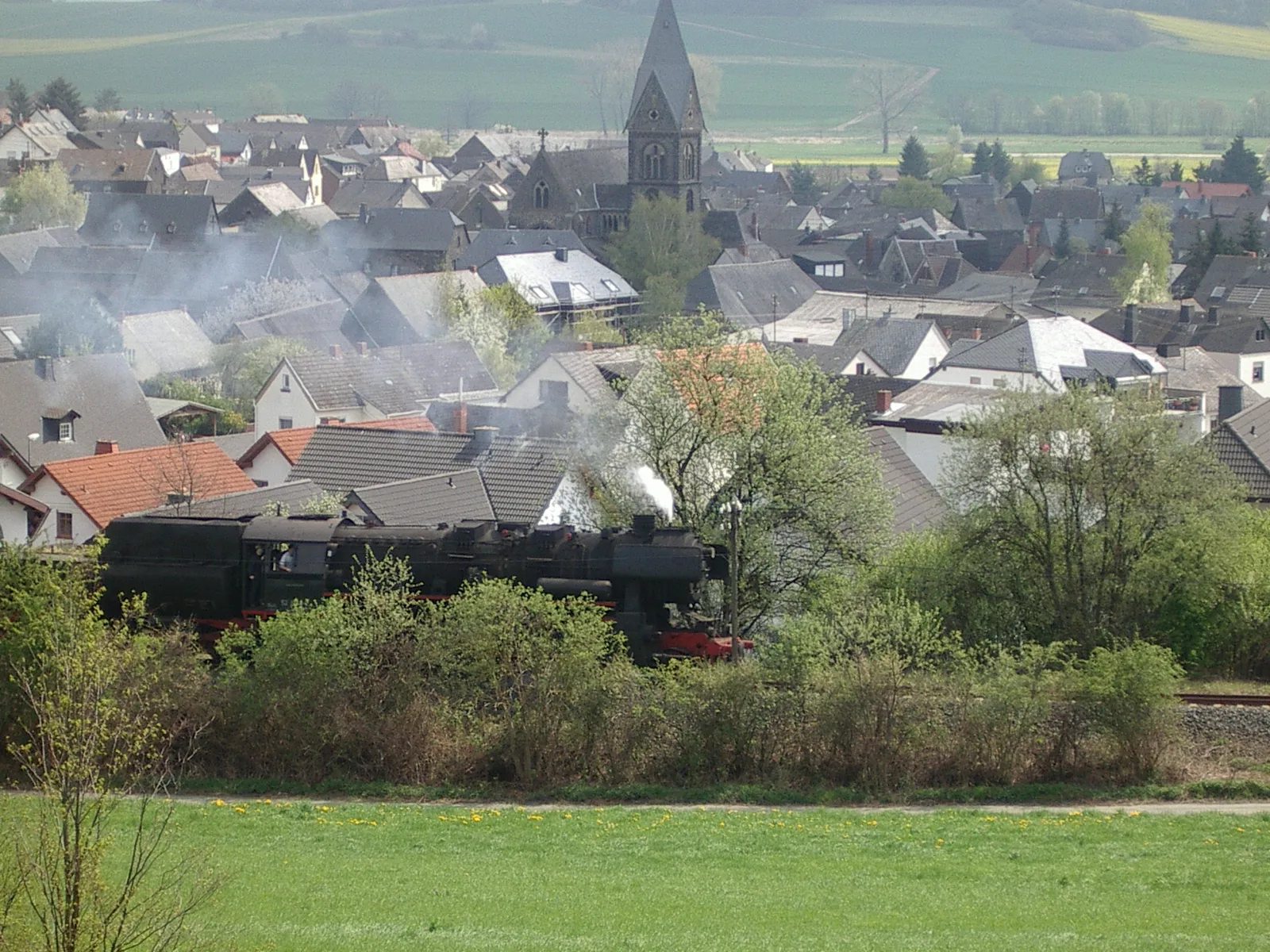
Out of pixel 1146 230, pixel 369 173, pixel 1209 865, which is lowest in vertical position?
pixel 1209 865

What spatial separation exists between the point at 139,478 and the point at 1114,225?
101937 mm

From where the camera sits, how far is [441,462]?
34.2m

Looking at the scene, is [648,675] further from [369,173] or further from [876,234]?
[369,173]

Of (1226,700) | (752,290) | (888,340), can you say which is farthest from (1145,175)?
(1226,700)

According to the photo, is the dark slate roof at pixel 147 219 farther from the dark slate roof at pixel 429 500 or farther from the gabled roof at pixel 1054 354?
the dark slate roof at pixel 429 500

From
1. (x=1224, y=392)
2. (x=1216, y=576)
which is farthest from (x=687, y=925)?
(x=1224, y=392)

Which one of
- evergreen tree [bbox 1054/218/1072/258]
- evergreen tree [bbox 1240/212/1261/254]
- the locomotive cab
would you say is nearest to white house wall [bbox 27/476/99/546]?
the locomotive cab

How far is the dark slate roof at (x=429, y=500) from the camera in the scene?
30.1m

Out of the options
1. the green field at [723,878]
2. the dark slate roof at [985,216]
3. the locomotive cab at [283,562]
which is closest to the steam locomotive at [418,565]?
the locomotive cab at [283,562]

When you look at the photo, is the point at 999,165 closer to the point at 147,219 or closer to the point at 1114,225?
the point at 1114,225

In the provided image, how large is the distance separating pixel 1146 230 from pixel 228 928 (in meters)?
95.9

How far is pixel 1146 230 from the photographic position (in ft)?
332

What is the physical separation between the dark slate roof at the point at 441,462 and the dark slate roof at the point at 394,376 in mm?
14369

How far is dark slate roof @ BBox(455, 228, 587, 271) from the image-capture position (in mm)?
99438
